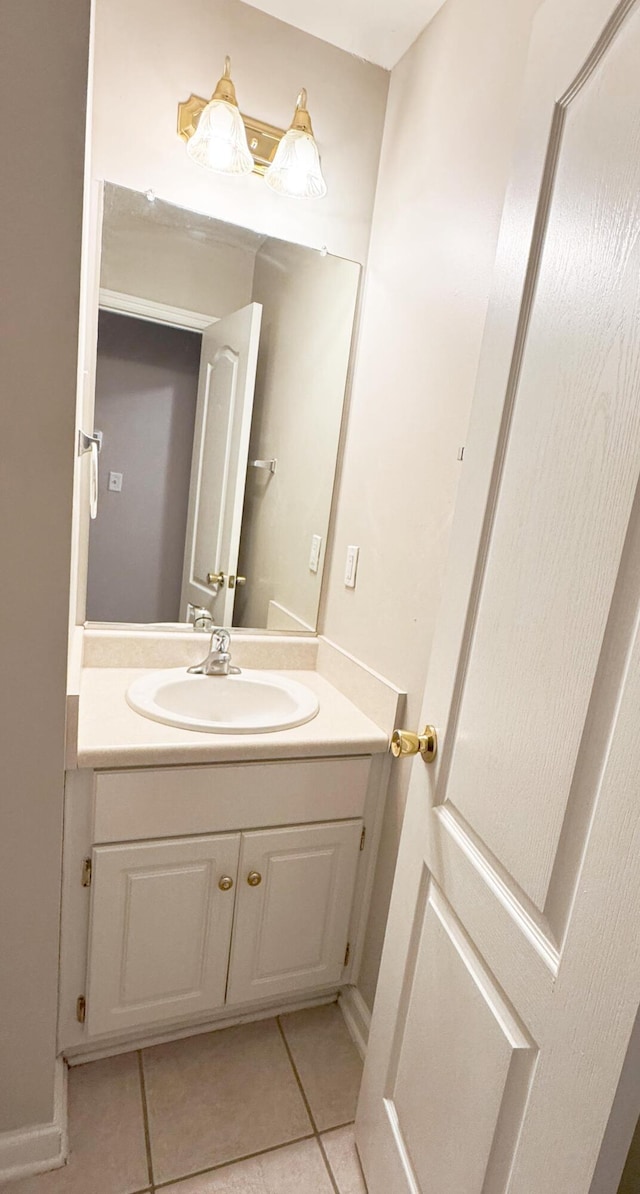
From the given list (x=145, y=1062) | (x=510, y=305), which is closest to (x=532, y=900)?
(x=510, y=305)

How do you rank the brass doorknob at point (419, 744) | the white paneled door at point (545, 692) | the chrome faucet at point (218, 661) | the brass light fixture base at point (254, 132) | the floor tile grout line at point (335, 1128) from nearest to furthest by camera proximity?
the white paneled door at point (545, 692)
the brass doorknob at point (419, 744)
the floor tile grout line at point (335, 1128)
the brass light fixture base at point (254, 132)
the chrome faucet at point (218, 661)

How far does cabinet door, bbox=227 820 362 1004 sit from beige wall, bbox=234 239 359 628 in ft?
2.06

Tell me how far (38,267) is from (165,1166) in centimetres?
164

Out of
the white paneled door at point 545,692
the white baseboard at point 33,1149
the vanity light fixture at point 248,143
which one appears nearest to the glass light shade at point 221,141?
the vanity light fixture at point 248,143

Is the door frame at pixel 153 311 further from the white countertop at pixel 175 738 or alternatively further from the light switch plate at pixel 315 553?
the white countertop at pixel 175 738

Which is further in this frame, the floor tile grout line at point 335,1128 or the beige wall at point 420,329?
the floor tile grout line at point 335,1128

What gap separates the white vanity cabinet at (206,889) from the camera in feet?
3.92

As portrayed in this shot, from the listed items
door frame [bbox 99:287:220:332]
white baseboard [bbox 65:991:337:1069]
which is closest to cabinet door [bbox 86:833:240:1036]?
white baseboard [bbox 65:991:337:1069]

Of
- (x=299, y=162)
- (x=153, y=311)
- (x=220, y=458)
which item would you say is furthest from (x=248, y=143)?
(x=220, y=458)

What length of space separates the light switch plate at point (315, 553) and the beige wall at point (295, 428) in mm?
12

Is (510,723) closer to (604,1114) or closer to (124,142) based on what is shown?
(604,1114)

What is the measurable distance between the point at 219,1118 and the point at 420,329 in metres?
1.79

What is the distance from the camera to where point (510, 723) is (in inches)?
30.4

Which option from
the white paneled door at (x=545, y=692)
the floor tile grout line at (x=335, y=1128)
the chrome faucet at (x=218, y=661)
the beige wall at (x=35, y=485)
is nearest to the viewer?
the white paneled door at (x=545, y=692)
